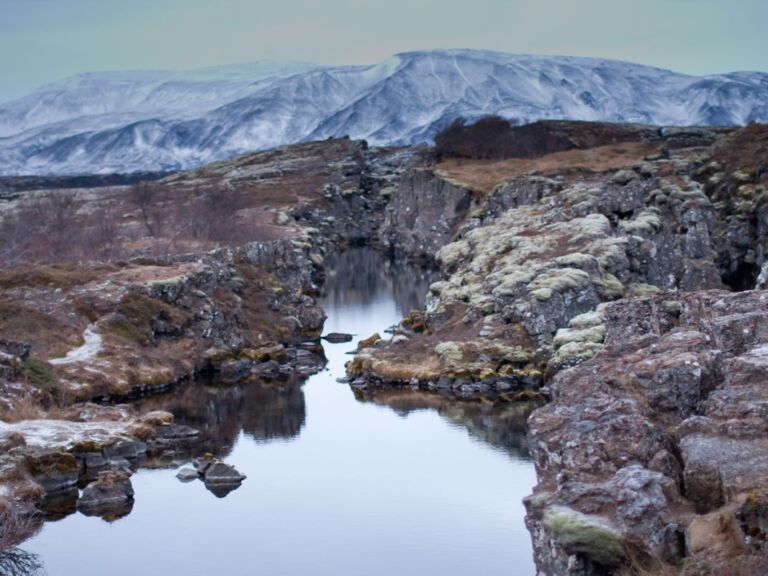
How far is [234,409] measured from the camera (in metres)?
61.0

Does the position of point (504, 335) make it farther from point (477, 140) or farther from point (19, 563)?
point (477, 140)

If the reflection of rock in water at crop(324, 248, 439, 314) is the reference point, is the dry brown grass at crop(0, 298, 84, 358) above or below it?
below

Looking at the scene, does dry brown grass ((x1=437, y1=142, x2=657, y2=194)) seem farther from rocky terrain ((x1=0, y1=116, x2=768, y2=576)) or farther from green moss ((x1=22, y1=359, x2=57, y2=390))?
green moss ((x1=22, y1=359, x2=57, y2=390))

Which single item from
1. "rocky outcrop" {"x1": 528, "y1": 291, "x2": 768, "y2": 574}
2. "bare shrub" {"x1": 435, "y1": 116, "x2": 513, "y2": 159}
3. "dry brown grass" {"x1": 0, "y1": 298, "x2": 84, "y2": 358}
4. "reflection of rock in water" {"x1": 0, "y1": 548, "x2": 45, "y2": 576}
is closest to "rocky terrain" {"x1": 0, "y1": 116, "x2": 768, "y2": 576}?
"rocky outcrop" {"x1": 528, "y1": 291, "x2": 768, "y2": 574}

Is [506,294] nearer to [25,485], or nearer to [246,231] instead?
[25,485]

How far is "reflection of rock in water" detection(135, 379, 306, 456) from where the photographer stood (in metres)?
55.4

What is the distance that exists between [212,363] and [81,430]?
72.3 ft

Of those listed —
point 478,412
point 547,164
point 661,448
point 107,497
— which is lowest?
point 107,497

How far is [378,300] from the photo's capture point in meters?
100

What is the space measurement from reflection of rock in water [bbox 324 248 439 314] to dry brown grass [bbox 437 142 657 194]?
14.5m

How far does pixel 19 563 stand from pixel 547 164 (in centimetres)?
10106

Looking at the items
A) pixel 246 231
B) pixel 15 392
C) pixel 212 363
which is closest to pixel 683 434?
pixel 15 392

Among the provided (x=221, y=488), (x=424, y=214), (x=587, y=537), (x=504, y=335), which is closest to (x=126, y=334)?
(x=504, y=335)

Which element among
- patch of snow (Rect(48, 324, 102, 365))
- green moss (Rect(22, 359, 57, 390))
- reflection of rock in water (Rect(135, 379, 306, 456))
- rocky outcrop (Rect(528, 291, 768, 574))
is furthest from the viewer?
patch of snow (Rect(48, 324, 102, 365))
